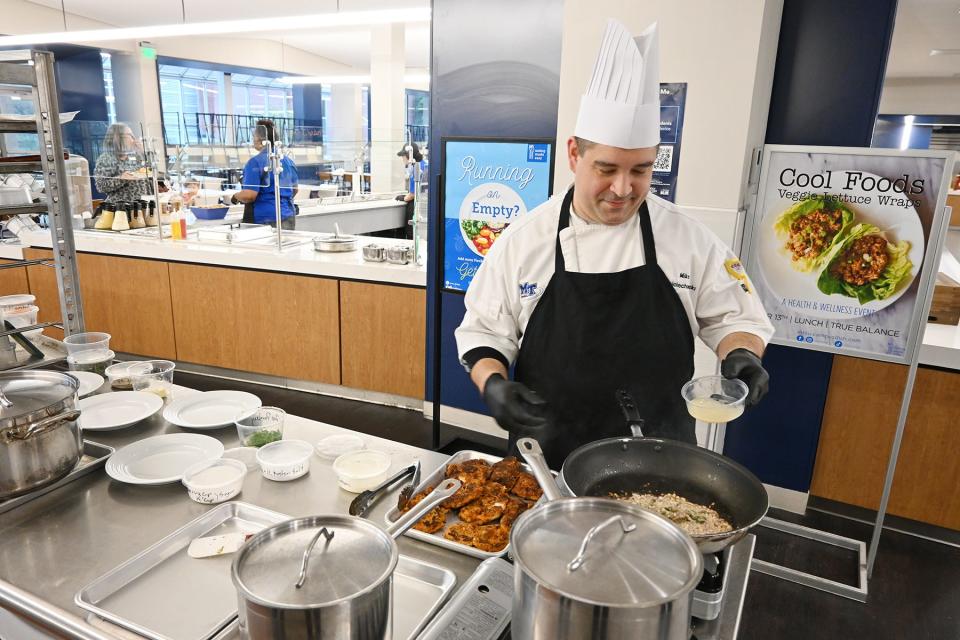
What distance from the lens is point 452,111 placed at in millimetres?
3520

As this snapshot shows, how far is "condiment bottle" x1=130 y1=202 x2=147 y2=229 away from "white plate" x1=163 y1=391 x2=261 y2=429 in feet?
12.2

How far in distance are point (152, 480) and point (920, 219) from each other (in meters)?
2.75

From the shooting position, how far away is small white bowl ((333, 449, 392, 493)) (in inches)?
54.6

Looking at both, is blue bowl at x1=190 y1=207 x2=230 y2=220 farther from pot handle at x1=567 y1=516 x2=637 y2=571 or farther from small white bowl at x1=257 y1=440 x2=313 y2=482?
pot handle at x1=567 y1=516 x2=637 y2=571

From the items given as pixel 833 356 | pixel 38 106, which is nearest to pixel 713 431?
pixel 833 356

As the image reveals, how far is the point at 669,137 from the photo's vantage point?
8.71 feet

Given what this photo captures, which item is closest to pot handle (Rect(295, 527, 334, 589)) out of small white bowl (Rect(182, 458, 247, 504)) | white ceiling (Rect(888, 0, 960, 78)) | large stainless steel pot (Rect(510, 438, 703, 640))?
large stainless steel pot (Rect(510, 438, 703, 640))

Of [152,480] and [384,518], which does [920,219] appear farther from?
[152,480]

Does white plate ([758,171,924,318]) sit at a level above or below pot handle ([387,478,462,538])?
above

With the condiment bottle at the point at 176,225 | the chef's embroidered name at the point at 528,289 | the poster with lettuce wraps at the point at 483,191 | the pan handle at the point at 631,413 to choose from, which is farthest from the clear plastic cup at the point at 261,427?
the condiment bottle at the point at 176,225

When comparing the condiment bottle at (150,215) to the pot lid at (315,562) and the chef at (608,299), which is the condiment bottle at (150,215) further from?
the pot lid at (315,562)

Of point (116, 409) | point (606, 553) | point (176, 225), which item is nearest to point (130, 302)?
point (176, 225)

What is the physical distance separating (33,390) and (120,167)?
12.9ft

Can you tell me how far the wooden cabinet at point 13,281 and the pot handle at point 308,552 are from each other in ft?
17.1
